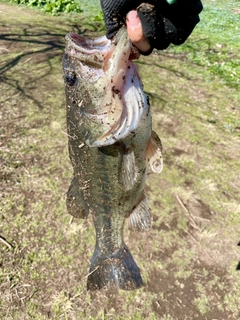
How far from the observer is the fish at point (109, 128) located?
4.72ft

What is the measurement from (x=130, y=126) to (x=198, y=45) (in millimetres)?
6111

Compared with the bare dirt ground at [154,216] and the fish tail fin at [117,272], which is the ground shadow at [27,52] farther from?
the fish tail fin at [117,272]

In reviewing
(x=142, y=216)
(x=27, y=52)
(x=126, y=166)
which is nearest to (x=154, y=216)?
(x=142, y=216)

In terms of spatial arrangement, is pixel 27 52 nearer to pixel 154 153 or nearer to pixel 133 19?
pixel 154 153

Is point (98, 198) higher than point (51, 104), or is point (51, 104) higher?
point (98, 198)

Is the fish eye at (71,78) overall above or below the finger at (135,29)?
below

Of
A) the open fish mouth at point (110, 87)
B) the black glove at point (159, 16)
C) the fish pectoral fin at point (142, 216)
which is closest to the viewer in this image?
the black glove at point (159, 16)

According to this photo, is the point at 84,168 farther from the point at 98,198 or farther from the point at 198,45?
the point at 198,45

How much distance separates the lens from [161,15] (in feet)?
3.87

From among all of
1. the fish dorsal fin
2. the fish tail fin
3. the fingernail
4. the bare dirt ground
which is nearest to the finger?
the fingernail

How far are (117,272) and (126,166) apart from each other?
0.92 meters

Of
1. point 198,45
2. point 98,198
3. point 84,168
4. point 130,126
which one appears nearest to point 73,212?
point 98,198

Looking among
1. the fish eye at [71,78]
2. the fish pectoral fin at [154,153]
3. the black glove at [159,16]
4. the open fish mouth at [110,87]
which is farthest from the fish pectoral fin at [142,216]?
the black glove at [159,16]

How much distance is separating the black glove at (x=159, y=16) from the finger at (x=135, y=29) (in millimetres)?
15
